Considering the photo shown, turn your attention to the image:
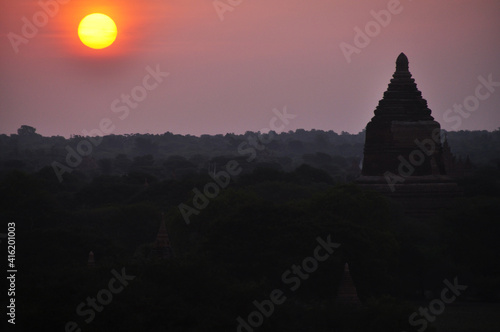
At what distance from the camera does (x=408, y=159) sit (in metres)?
70.8

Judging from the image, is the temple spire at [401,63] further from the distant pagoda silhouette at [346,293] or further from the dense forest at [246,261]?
the distant pagoda silhouette at [346,293]

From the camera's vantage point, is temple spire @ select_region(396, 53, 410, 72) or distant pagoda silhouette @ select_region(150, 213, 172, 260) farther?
temple spire @ select_region(396, 53, 410, 72)

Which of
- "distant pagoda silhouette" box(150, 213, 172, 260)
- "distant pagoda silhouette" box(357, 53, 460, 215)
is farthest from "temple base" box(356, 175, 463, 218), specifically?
"distant pagoda silhouette" box(150, 213, 172, 260)

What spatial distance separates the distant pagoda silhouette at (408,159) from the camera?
70.9 metres

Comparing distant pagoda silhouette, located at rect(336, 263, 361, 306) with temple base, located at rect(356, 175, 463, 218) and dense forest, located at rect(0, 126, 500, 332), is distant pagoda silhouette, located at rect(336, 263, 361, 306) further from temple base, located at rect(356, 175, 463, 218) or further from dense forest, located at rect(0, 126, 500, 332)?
temple base, located at rect(356, 175, 463, 218)

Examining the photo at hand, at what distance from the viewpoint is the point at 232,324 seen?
148 feet

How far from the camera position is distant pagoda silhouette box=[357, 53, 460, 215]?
70875 millimetres

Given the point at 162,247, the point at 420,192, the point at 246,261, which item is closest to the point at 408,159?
the point at 420,192

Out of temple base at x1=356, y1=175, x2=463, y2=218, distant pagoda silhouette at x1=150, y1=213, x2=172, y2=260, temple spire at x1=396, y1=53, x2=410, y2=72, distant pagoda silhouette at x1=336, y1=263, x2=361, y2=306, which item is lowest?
distant pagoda silhouette at x1=336, y1=263, x2=361, y2=306

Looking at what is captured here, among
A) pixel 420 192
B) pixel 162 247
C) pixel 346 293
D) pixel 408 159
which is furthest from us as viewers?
pixel 420 192

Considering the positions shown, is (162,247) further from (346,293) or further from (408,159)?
(408,159)

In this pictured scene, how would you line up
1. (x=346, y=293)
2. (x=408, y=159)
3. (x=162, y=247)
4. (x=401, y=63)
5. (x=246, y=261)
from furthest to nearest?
(x=401, y=63), (x=408, y=159), (x=246, y=261), (x=162, y=247), (x=346, y=293)

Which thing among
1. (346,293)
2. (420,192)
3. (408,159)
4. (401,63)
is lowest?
(346,293)

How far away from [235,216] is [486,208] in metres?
14.8
